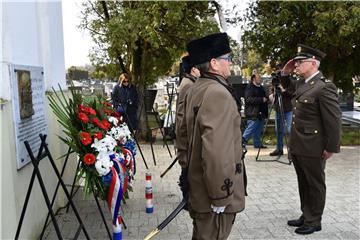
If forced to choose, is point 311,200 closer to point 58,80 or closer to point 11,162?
point 11,162

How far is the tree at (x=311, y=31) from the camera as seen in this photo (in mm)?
8523

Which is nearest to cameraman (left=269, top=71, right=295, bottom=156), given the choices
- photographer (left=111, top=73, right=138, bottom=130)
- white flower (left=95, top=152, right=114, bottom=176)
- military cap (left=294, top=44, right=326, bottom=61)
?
photographer (left=111, top=73, right=138, bottom=130)

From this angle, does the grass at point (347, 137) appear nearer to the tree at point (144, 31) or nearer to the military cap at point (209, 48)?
the tree at point (144, 31)

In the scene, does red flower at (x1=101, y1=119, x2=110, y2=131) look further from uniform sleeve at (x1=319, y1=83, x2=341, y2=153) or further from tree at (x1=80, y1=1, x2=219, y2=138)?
tree at (x1=80, y1=1, x2=219, y2=138)

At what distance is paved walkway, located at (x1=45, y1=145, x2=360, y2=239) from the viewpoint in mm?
4238

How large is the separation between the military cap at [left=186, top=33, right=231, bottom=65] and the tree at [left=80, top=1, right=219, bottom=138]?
590 centimetres

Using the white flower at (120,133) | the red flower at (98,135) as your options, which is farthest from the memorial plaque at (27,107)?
the white flower at (120,133)

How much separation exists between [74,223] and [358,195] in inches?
154

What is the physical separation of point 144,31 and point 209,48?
6.24m

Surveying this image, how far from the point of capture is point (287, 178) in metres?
6.55

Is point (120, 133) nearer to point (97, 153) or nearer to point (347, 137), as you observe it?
point (97, 153)

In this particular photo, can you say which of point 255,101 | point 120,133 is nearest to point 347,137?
point 255,101

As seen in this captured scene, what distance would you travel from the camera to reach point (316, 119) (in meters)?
4.04

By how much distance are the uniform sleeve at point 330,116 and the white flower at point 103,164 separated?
2.19m
